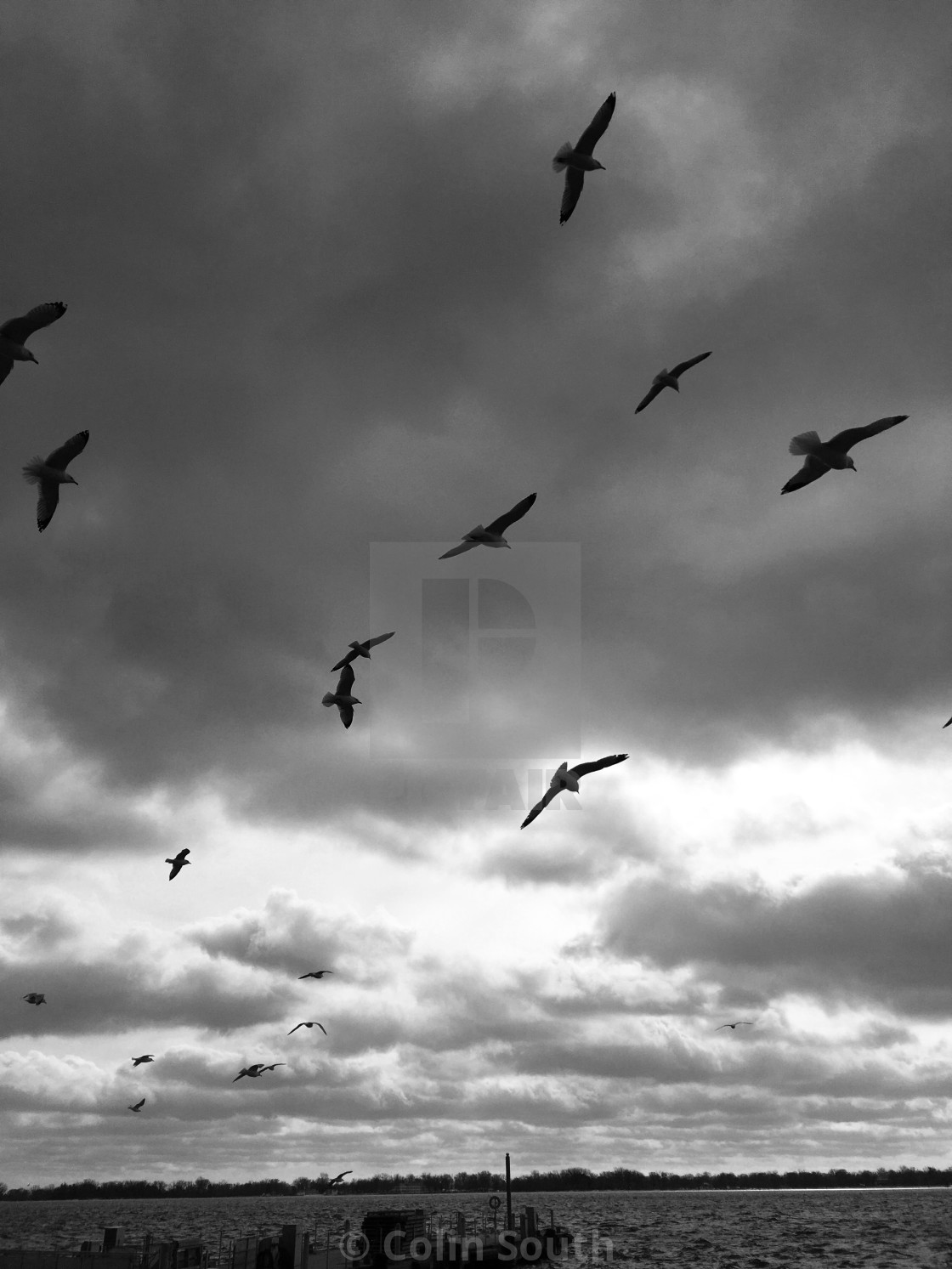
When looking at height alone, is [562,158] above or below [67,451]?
above

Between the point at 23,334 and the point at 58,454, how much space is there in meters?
3.48

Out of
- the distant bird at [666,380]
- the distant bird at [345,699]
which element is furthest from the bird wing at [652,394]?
the distant bird at [345,699]

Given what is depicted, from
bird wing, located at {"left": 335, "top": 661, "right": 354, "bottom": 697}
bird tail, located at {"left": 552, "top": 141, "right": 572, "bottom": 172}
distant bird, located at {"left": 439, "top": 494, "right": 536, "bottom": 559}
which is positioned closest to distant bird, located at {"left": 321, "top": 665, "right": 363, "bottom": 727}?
bird wing, located at {"left": 335, "top": 661, "right": 354, "bottom": 697}

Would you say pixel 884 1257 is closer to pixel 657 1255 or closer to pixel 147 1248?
pixel 657 1255

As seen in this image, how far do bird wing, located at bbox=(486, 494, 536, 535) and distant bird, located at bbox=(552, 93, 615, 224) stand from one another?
6.53 metres

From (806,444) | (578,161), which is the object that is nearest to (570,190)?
(578,161)

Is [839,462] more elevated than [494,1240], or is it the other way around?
[839,462]

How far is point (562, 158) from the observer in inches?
910

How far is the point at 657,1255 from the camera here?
98500mm

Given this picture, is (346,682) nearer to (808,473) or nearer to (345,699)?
(345,699)

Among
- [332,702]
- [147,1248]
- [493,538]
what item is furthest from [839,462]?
[147,1248]

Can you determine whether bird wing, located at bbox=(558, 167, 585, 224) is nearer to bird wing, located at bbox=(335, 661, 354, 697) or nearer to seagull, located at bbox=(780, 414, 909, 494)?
seagull, located at bbox=(780, 414, 909, 494)

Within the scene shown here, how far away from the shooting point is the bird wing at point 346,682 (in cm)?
3362

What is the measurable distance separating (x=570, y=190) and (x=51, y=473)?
13138mm
